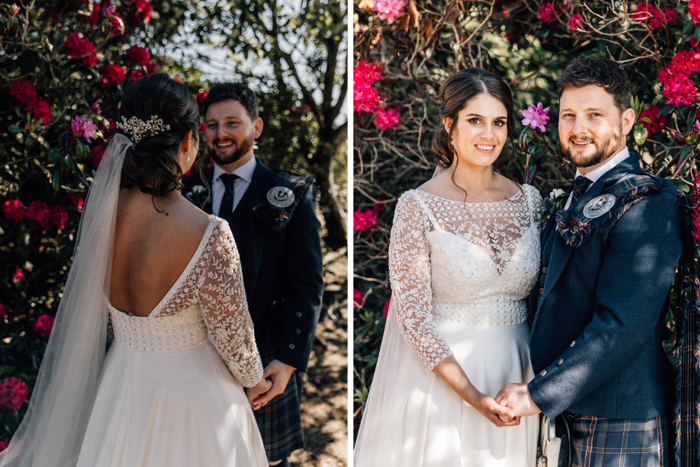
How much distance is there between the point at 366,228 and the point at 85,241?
5.37ft

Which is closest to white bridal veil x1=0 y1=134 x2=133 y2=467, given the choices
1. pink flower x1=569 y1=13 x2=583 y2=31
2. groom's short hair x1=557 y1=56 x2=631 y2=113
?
groom's short hair x1=557 y1=56 x2=631 y2=113

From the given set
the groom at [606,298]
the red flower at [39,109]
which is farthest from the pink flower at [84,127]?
the groom at [606,298]

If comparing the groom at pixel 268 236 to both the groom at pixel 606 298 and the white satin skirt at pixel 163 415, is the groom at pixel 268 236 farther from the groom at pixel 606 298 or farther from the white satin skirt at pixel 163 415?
the groom at pixel 606 298

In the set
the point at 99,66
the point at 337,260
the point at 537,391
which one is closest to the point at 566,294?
the point at 537,391

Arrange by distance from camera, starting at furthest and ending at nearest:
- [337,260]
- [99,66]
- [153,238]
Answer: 1. [337,260]
2. [99,66]
3. [153,238]

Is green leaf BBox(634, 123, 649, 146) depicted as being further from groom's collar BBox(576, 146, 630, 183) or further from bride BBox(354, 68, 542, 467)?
bride BBox(354, 68, 542, 467)

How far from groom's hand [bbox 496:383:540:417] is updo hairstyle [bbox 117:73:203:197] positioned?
4.31 ft

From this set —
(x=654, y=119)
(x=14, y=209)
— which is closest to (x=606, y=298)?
(x=654, y=119)

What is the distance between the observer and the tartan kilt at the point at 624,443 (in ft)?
5.79

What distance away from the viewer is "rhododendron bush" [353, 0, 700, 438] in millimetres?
2463

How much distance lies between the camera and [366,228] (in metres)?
3.11

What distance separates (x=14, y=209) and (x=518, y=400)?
2698 mm

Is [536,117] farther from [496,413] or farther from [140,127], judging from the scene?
[140,127]

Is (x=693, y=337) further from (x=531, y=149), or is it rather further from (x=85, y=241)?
(x=85, y=241)
